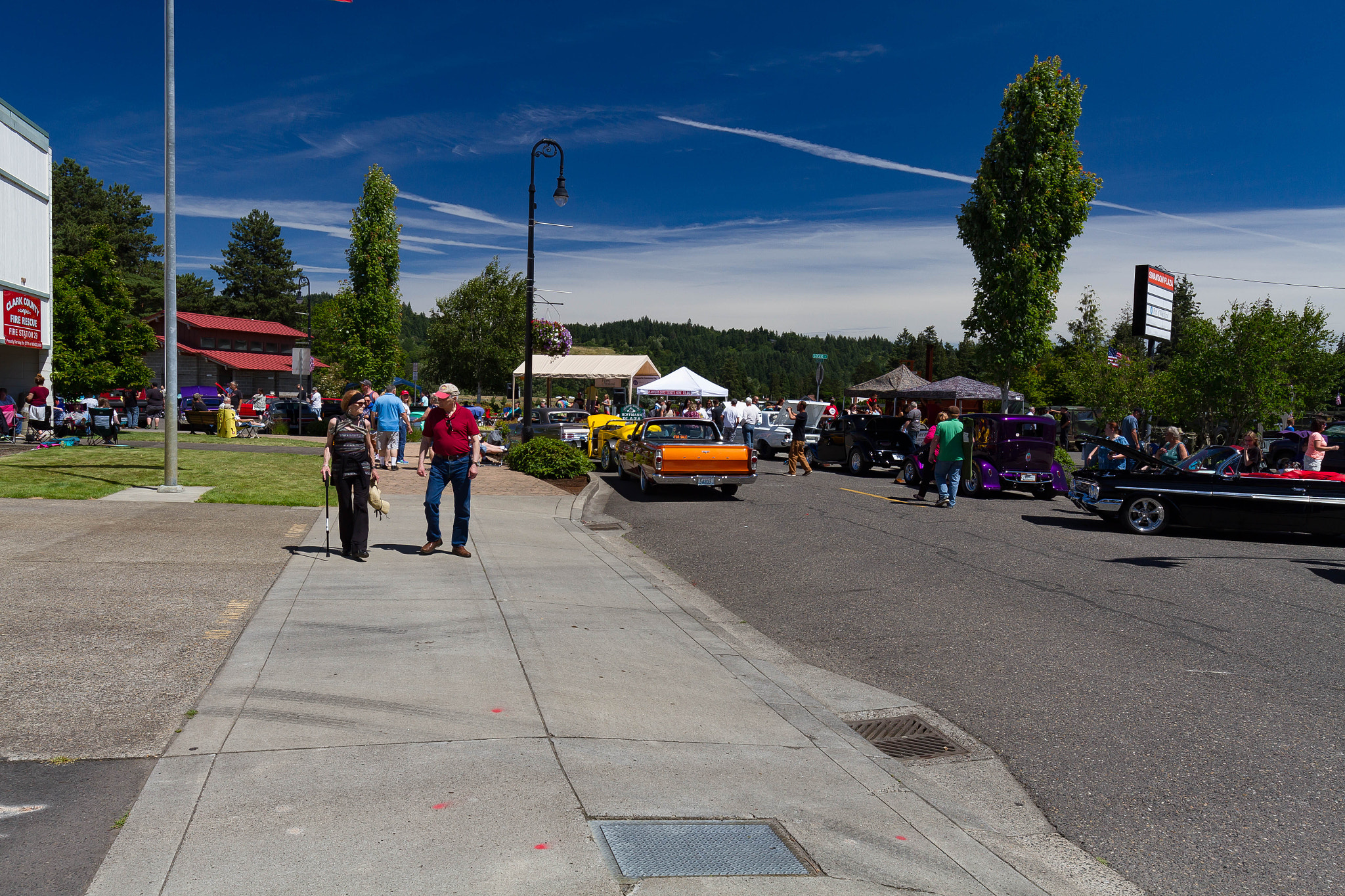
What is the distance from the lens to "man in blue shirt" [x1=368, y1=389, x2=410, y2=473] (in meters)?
18.9

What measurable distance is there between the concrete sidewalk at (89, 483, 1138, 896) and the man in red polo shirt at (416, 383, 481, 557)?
2.33 m

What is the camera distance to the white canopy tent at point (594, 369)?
54.0m

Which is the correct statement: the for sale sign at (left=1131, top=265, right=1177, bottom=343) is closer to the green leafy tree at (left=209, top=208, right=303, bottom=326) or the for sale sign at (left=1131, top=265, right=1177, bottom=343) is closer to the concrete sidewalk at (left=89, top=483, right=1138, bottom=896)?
the concrete sidewalk at (left=89, top=483, right=1138, bottom=896)

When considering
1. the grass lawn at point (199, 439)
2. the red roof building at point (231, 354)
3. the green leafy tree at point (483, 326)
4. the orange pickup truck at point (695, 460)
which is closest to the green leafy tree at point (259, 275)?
the red roof building at point (231, 354)

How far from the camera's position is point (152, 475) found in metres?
14.9

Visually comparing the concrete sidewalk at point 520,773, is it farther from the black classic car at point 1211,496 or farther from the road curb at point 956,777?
the black classic car at point 1211,496

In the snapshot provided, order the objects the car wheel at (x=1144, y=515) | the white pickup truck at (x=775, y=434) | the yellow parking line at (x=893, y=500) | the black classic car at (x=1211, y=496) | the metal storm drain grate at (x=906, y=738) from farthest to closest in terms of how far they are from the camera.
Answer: the white pickup truck at (x=775, y=434)
the yellow parking line at (x=893, y=500)
the car wheel at (x=1144, y=515)
the black classic car at (x=1211, y=496)
the metal storm drain grate at (x=906, y=738)

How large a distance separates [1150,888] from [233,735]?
4.00 meters

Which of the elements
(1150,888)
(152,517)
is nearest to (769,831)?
(1150,888)

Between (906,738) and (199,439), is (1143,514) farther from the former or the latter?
(199,439)

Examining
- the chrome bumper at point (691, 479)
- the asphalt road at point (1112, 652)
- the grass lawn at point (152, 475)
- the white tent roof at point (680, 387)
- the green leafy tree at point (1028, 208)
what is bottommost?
the asphalt road at point (1112, 652)

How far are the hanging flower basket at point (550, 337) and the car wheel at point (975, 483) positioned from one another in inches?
903

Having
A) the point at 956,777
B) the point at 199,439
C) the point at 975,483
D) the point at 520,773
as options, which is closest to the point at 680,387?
the point at 199,439

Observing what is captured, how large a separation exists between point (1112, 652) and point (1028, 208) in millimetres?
19521
